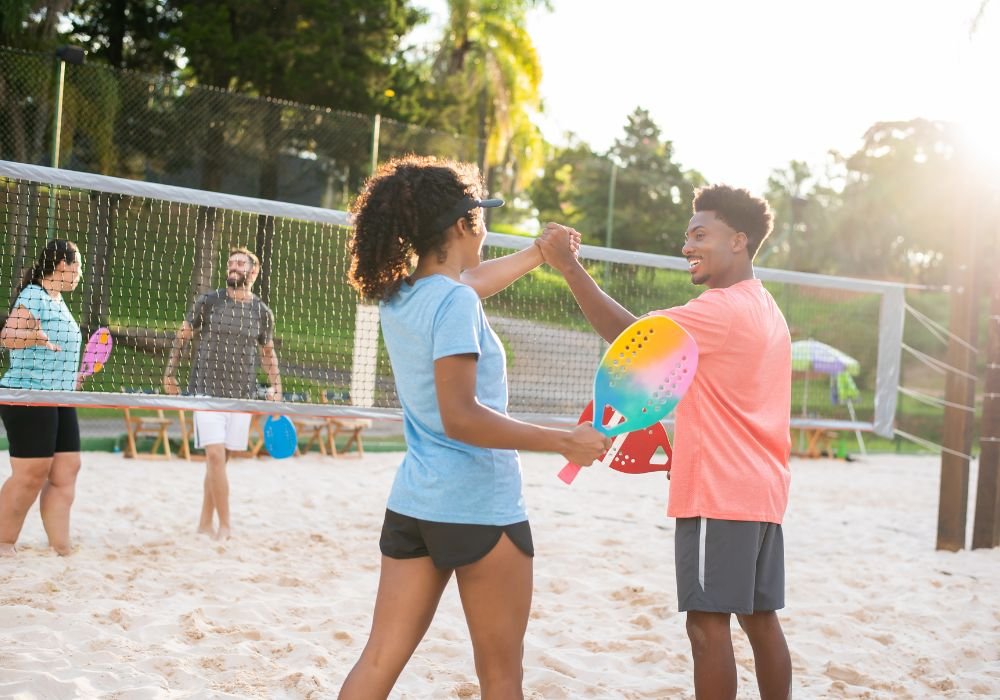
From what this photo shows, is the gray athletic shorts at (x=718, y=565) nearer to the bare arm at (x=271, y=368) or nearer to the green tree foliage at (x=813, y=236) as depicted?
the bare arm at (x=271, y=368)

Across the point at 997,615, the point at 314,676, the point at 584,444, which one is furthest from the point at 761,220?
the point at 997,615

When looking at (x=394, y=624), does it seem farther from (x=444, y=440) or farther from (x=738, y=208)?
(x=738, y=208)

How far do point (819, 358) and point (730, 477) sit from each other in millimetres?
11359

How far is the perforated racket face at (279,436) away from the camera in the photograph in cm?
617

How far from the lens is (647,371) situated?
2.81 m

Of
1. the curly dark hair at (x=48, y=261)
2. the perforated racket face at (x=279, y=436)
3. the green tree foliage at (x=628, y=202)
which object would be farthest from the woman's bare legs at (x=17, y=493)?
the green tree foliage at (x=628, y=202)

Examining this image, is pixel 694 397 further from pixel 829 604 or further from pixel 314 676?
pixel 829 604

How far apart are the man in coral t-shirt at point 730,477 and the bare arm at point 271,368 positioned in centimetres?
347

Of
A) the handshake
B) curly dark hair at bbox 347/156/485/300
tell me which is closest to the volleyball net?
the handshake

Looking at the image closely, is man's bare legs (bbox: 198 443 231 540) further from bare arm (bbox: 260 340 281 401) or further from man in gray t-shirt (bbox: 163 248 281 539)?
bare arm (bbox: 260 340 281 401)

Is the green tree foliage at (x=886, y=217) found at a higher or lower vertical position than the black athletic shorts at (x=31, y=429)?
higher

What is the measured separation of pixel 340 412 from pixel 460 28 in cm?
2102

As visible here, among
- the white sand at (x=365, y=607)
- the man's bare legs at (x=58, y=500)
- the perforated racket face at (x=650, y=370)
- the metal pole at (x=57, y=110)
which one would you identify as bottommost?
the white sand at (x=365, y=607)

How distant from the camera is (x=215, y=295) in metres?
6.49
